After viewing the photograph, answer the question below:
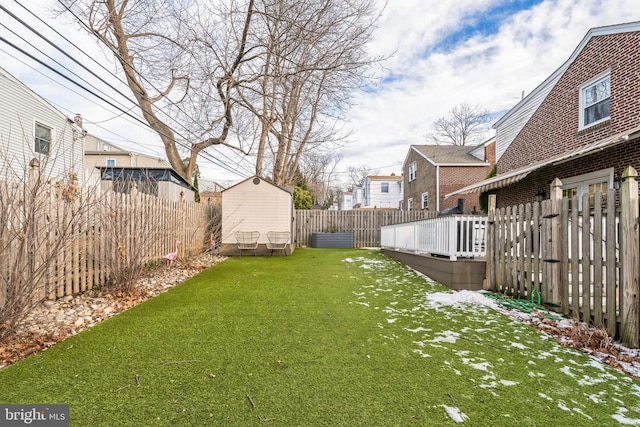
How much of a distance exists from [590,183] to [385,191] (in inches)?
1175

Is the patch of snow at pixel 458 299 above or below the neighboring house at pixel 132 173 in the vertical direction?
below

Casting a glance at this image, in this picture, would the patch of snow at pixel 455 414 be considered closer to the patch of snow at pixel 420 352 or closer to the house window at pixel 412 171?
the patch of snow at pixel 420 352

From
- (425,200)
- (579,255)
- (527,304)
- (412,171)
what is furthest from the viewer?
(412,171)

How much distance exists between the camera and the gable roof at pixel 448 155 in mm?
20172

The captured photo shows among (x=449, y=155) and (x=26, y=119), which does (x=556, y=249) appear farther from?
(x=26, y=119)

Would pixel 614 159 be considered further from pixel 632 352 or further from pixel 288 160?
pixel 288 160

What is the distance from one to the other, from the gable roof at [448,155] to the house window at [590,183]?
1121 centimetres

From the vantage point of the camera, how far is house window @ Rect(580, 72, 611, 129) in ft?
27.5

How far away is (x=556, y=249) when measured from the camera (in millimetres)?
4328

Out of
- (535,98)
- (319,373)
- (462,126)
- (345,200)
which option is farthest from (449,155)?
(345,200)

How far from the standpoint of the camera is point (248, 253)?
40.3ft

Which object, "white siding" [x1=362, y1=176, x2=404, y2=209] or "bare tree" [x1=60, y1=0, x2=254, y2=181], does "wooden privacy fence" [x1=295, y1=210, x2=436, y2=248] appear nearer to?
"bare tree" [x1=60, y1=0, x2=254, y2=181]

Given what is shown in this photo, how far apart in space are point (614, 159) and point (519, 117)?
5422 millimetres

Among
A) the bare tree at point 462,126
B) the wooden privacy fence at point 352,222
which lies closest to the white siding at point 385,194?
the bare tree at point 462,126
